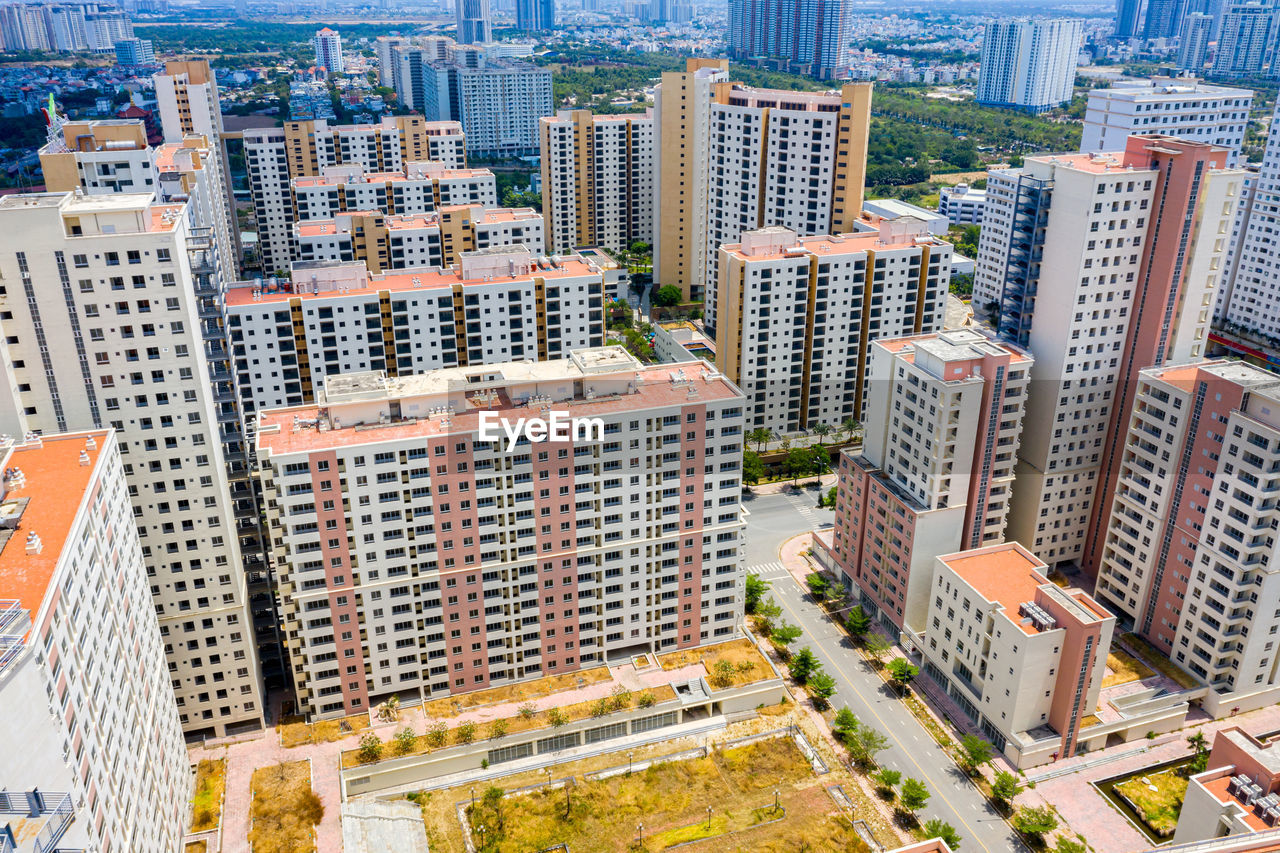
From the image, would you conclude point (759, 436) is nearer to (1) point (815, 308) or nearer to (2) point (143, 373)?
(1) point (815, 308)

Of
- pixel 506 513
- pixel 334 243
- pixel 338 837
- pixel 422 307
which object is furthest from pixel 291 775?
pixel 334 243

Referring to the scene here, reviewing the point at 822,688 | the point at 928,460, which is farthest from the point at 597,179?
the point at 822,688

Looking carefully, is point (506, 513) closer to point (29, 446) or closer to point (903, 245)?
point (29, 446)

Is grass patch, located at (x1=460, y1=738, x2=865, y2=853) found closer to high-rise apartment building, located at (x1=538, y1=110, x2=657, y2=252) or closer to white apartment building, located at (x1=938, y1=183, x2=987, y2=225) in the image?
high-rise apartment building, located at (x1=538, y1=110, x2=657, y2=252)

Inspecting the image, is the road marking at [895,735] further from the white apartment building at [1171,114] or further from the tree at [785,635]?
the white apartment building at [1171,114]

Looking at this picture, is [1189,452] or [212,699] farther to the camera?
[1189,452]

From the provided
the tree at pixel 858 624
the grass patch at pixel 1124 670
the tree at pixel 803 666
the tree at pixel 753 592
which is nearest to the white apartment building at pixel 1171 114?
the grass patch at pixel 1124 670

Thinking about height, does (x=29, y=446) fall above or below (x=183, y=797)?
above

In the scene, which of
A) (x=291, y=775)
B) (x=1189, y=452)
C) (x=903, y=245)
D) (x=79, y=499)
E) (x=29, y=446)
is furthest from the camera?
(x=903, y=245)
